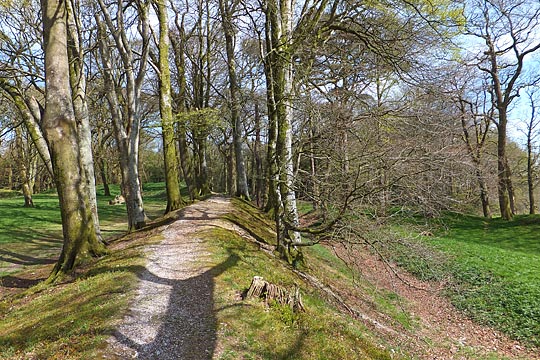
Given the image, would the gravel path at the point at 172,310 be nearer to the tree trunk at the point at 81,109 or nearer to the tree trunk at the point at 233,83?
the tree trunk at the point at 81,109

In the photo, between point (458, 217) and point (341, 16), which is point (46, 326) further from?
point (458, 217)

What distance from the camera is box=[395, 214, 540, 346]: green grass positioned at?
7785 millimetres

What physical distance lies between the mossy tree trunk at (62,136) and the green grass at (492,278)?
6915 millimetres

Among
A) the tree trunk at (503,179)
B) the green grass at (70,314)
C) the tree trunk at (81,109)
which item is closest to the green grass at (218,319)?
the green grass at (70,314)

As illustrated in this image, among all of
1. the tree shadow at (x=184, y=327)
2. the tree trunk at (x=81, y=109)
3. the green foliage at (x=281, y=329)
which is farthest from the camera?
the tree trunk at (x=81, y=109)

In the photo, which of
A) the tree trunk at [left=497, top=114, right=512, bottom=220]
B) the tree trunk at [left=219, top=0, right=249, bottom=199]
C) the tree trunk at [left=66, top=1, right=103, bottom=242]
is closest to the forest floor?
Answer: the tree trunk at [left=66, top=1, right=103, bottom=242]

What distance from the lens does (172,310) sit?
521cm

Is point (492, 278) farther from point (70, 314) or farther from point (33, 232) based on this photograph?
point (33, 232)

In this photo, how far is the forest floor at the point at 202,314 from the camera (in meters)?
4.42

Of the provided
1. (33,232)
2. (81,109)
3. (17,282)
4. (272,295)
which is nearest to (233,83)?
(81,109)

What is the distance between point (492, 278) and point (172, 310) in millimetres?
9918

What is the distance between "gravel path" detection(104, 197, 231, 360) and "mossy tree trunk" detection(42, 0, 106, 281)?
64.8 inches

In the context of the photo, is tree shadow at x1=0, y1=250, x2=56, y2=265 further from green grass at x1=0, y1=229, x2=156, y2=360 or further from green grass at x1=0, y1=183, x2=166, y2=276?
green grass at x1=0, y1=229, x2=156, y2=360

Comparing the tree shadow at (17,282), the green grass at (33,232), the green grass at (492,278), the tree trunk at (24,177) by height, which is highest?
the tree trunk at (24,177)
